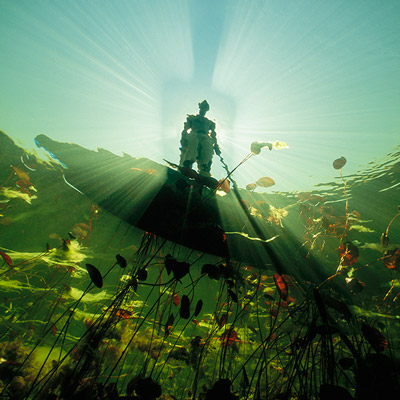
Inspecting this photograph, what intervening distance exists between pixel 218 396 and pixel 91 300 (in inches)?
56.9

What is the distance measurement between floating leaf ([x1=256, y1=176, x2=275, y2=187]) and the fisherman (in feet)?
5.25

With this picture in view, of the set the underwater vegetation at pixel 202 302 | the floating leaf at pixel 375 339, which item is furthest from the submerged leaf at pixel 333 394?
the floating leaf at pixel 375 339

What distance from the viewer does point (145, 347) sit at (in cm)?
249

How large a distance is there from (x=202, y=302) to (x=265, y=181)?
3.86 feet

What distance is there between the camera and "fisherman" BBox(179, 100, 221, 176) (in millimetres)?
3482

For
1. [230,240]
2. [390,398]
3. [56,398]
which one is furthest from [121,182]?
[390,398]

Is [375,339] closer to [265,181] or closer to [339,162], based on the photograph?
[265,181]

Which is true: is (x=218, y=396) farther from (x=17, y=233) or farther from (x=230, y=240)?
(x=17, y=233)

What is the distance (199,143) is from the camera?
358 cm

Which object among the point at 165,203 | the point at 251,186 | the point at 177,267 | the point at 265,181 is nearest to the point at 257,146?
the point at 265,181

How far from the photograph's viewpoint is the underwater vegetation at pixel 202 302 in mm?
1039

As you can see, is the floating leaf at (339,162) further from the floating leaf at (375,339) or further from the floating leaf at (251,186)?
the floating leaf at (375,339)

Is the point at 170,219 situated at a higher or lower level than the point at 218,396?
higher

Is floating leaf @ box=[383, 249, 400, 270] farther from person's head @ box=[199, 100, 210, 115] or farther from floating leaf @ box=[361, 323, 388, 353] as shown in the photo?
person's head @ box=[199, 100, 210, 115]
